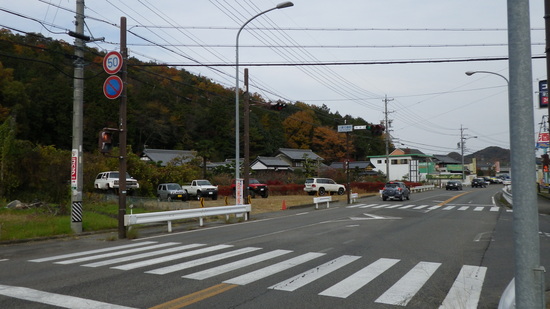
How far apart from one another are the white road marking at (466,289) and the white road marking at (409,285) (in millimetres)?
512

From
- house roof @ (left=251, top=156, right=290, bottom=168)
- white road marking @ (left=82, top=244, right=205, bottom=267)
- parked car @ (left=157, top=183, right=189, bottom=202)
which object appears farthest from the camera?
house roof @ (left=251, top=156, right=290, bottom=168)

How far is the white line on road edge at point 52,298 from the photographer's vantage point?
589cm

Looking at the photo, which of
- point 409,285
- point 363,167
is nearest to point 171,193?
point 409,285

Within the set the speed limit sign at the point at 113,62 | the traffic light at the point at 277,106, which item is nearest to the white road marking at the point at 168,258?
the speed limit sign at the point at 113,62

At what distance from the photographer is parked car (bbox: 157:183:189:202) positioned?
3072 cm

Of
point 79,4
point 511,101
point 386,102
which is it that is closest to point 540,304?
point 511,101

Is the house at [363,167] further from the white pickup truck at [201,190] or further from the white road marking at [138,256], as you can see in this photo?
the white road marking at [138,256]

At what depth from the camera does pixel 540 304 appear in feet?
9.66

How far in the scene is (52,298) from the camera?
6.29 metres

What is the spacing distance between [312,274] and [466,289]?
2.70 metres

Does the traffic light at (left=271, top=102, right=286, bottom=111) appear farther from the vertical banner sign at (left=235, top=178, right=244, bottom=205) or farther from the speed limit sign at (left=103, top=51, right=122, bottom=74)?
the speed limit sign at (left=103, top=51, right=122, bottom=74)

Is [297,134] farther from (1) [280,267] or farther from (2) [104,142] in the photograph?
(1) [280,267]

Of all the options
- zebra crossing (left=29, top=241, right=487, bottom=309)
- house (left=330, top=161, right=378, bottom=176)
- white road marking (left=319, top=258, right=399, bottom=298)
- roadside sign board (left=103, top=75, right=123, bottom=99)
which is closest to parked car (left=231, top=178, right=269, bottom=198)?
roadside sign board (left=103, top=75, right=123, bottom=99)

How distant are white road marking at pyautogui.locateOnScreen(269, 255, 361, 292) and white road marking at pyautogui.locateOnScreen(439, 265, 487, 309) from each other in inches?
90.0
